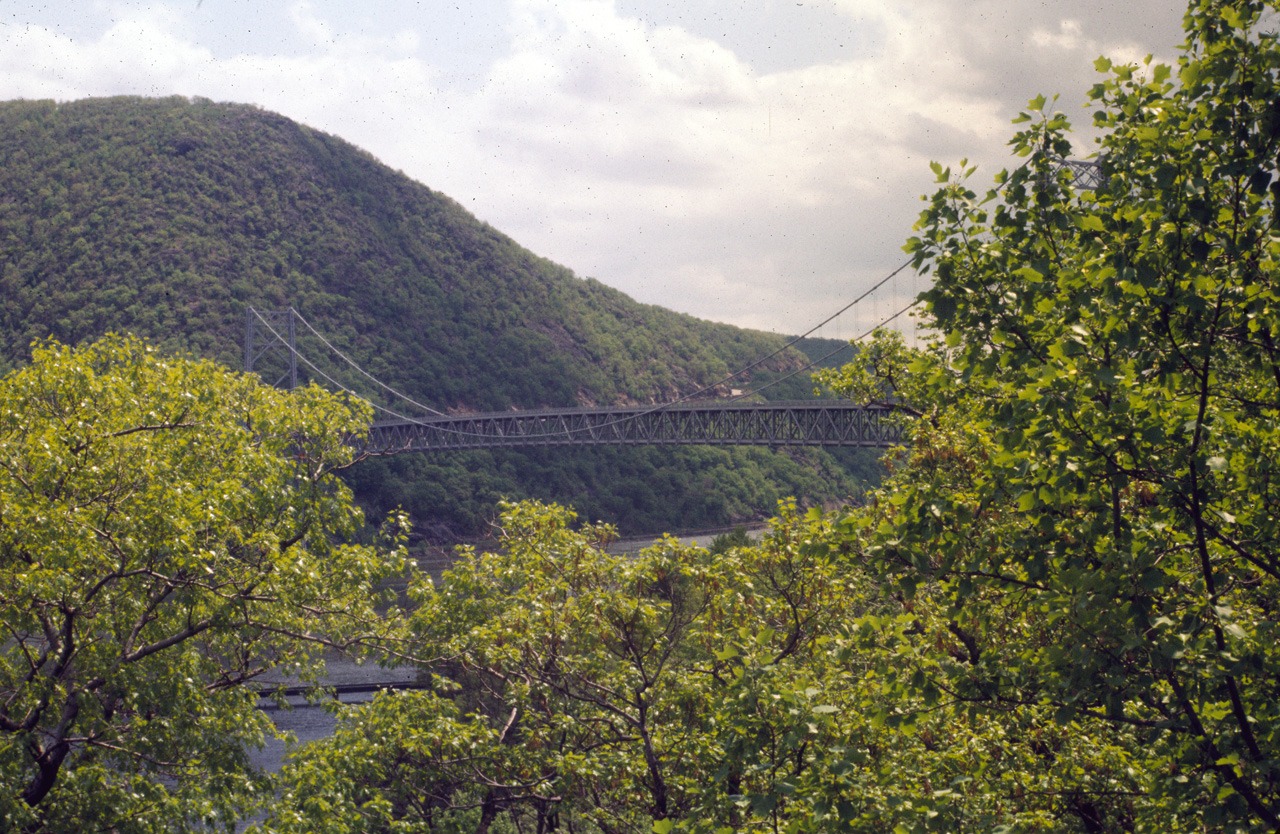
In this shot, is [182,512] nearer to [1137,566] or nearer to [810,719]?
[810,719]

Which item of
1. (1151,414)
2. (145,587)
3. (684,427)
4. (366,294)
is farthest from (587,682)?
(366,294)

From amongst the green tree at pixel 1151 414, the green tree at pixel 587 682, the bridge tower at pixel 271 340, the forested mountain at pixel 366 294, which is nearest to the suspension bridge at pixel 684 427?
the bridge tower at pixel 271 340

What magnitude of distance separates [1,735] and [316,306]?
86.6m

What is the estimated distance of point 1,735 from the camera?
698 cm

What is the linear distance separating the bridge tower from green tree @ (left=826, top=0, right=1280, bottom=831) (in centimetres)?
6008

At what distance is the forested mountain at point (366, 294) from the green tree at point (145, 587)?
51725 mm

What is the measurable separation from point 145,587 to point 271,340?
227 feet

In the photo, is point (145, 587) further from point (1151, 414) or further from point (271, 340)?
point (271, 340)

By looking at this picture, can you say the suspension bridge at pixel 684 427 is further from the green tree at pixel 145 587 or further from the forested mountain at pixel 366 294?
the green tree at pixel 145 587

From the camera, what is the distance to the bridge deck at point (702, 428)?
41188 mm

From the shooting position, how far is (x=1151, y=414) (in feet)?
12.6

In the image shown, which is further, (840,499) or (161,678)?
(840,499)

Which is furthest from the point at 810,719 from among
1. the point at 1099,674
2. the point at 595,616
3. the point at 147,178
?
the point at 147,178

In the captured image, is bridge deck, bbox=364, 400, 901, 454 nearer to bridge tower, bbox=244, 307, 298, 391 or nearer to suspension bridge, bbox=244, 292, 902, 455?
suspension bridge, bbox=244, 292, 902, 455
